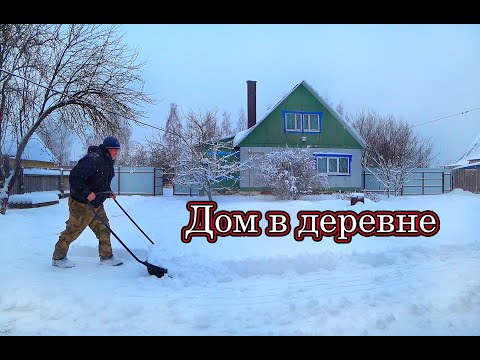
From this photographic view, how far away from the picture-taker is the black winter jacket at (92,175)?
3248 millimetres

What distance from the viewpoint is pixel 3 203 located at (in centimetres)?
404

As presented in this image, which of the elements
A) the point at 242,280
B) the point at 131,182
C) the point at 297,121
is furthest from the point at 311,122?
the point at 242,280

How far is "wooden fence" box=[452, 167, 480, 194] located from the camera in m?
4.02

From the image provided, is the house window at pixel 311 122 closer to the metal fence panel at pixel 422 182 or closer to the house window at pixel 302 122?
the house window at pixel 302 122

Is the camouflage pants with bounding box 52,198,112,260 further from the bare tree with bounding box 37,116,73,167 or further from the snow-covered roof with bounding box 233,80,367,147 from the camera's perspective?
the snow-covered roof with bounding box 233,80,367,147

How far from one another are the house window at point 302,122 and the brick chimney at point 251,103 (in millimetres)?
1312

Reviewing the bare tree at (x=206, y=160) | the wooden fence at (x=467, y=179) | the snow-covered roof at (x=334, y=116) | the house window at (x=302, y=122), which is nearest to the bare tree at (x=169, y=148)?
the bare tree at (x=206, y=160)

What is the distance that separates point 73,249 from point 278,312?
2217mm

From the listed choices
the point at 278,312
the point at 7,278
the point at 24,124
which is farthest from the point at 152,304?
the point at 24,124

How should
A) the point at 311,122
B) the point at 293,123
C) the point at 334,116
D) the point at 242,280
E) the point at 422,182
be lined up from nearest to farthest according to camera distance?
the point at 242,280
the point at 422,182
the point at 334,116
the point at 311,122
the point at 293,123

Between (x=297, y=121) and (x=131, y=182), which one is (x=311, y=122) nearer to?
(x=297, y=121)

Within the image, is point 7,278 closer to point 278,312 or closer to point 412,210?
point 278,312

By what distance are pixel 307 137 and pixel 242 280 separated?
363cm

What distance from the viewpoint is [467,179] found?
417 centimetres
